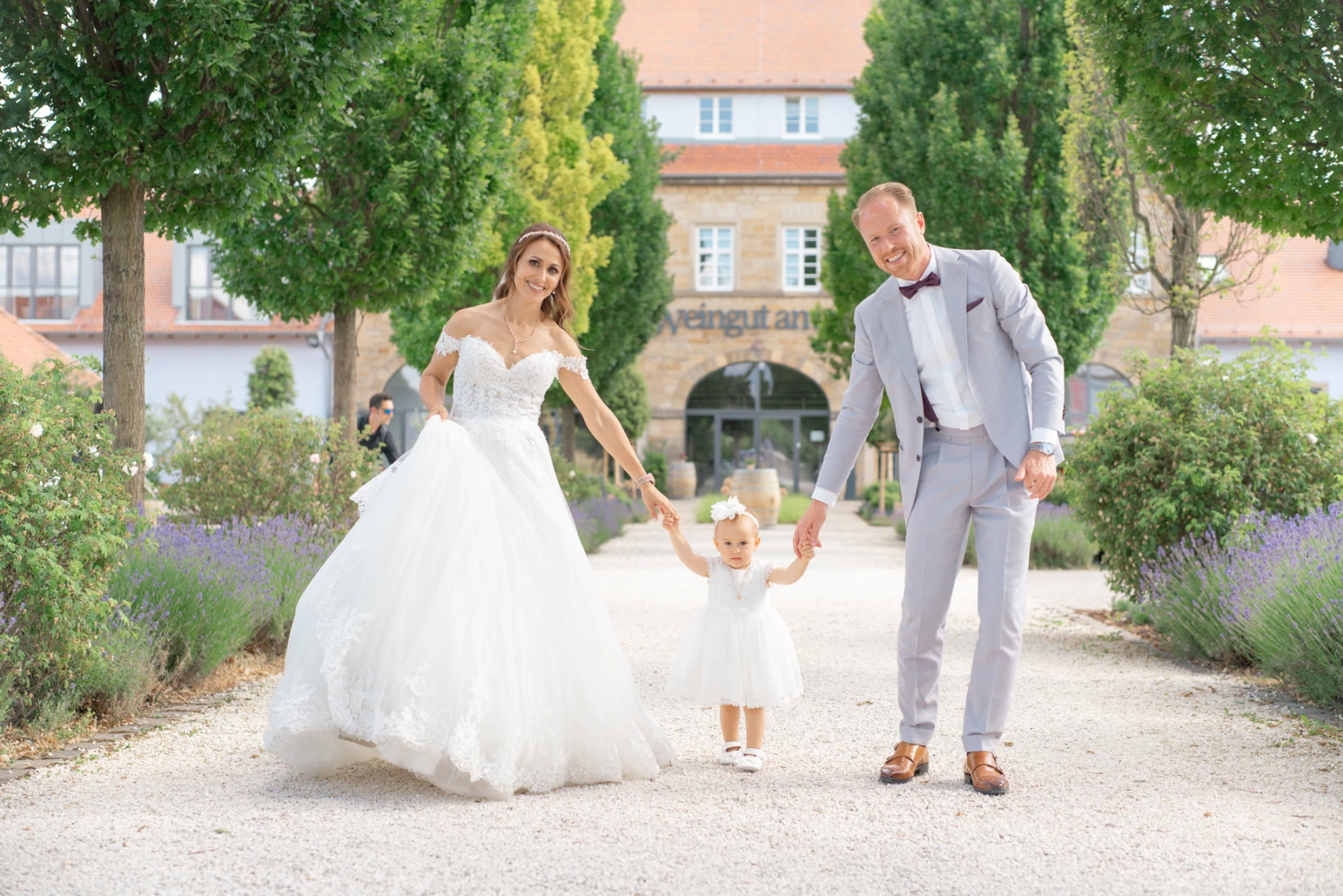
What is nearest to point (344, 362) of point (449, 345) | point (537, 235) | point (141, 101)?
point (141, 101)

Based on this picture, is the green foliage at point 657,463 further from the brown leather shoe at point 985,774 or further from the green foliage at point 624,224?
the brown leather shoe at point 985,774

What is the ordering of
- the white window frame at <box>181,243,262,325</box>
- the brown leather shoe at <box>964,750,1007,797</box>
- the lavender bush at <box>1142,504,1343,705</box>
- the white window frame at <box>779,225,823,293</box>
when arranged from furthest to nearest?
1. the white window frame at <box>779,225,823,293</box>
2. the white window frame at <box>181,243,262,325</box>
3. the lavender bush at <box>1142,504,1343,705</box>
4. the brown leather shoe at <box>964,750,1007,797</box>

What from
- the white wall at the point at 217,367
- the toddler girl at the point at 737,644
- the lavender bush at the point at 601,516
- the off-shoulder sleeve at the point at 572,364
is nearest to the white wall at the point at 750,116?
the white wall at the point at 217,367

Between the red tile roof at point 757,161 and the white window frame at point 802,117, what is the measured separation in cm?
39

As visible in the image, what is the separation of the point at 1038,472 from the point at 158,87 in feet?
15.4

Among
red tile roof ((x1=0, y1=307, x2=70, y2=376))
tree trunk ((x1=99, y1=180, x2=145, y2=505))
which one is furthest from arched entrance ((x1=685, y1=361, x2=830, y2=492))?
tree trunk ((x1=99, y1=180, x2=145, y2=505))

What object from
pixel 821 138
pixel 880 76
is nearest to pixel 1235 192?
pixel 880 76

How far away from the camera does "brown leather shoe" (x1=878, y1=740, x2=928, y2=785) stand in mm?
4473

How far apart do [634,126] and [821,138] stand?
14.3 meters

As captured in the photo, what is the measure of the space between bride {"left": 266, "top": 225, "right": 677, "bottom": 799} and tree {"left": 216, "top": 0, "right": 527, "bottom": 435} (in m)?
5.76

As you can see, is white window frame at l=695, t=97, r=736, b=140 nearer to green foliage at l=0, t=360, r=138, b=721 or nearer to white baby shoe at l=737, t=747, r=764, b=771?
green foliage at l=0, t=360, r=138, b=721

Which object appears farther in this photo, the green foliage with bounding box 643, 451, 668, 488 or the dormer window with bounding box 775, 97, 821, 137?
the dormer window with bounding box 775, 97, 821, 137

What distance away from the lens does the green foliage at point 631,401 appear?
30.1 m

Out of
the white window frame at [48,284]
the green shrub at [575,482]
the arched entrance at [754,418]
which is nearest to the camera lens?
the green shrub at [575,482]
